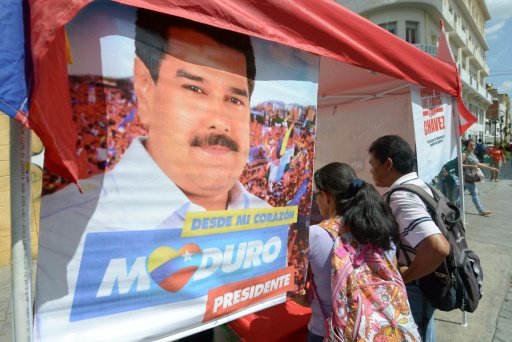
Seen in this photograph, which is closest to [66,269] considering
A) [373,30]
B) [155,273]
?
[155,273]

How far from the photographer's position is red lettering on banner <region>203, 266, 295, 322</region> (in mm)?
1510

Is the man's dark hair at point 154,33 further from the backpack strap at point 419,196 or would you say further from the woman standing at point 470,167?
the woman standing at point 470,167

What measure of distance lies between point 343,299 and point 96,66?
4.41ft

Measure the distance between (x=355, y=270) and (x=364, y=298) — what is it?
12 cm

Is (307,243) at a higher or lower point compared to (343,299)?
higher

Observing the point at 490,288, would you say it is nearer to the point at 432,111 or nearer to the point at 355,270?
the point at 432,111

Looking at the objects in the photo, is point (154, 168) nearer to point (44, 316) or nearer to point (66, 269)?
point (66, 269)

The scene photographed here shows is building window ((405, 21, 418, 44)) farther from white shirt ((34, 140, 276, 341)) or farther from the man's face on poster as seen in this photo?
white shirt ((34, 140, 276, 341))

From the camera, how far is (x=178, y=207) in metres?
1.39

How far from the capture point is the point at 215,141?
57.7 inches

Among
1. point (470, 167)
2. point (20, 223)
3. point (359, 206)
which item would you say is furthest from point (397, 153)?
point (470, 167)

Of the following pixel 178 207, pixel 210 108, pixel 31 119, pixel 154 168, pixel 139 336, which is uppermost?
pixel 210 108

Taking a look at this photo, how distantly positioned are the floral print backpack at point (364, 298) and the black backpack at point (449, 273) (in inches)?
20.6

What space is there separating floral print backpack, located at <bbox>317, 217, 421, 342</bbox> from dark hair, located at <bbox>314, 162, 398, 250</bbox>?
0.06 metres
